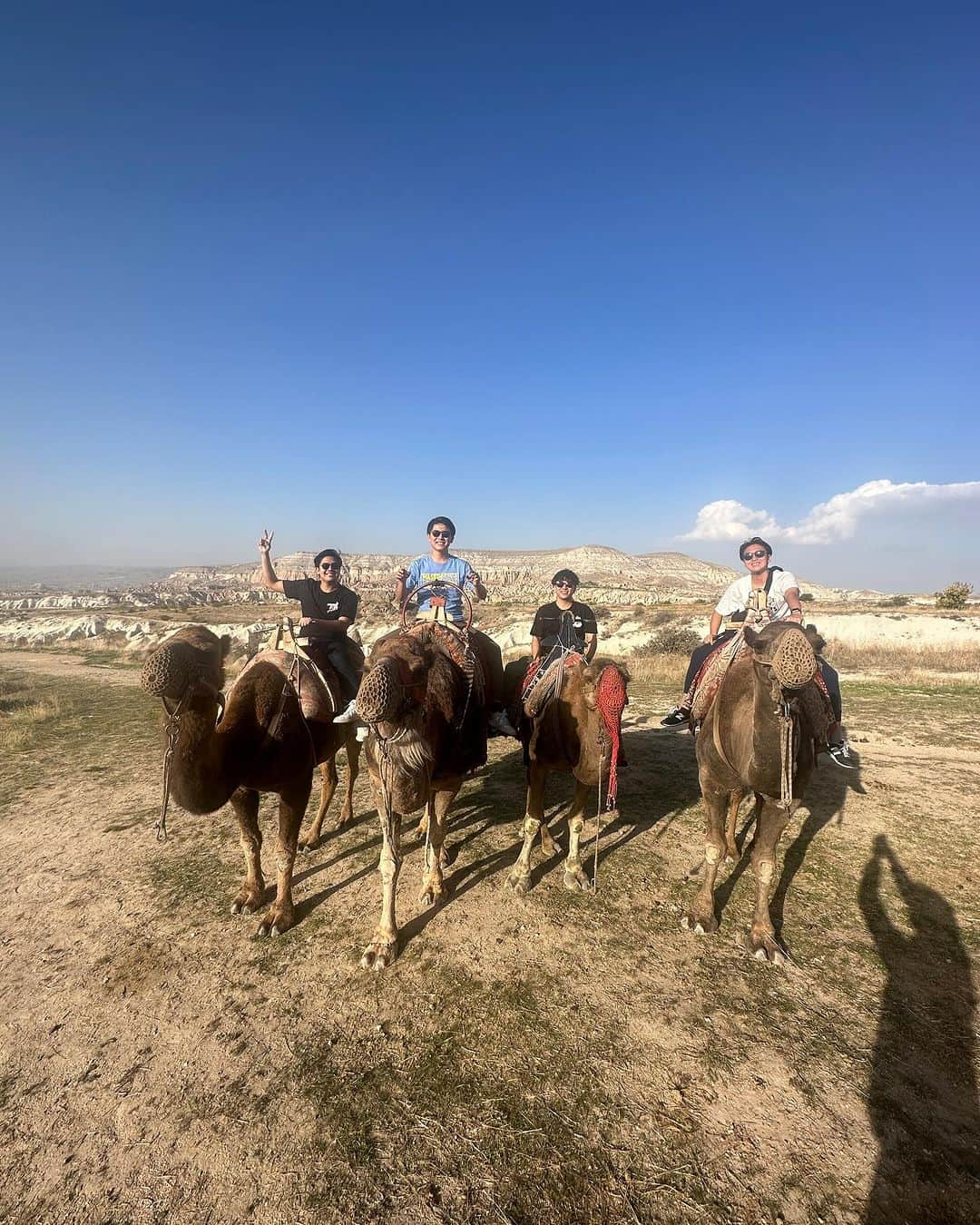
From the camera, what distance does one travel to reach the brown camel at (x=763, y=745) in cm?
378

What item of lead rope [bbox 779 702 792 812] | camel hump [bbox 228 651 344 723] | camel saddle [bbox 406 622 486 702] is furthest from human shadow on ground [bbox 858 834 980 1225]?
camel hump [bbox 228 651 344 723]

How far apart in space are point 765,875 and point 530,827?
2.32 m

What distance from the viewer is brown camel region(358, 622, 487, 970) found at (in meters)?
3.86

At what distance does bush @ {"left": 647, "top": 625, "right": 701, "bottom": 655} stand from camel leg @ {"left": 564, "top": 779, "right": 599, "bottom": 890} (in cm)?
1641

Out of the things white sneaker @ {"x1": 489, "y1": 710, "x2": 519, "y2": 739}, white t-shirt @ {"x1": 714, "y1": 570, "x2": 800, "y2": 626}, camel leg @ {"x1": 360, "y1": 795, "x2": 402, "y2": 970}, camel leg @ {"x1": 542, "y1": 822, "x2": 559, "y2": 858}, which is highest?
white t-shirt @ {"x1": 714, "y1": 570, "x2": 800, "y2": 626}

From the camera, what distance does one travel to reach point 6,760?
9734 mm

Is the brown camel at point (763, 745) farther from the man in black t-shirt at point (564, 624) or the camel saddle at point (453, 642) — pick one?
the camel saddle at point (453, 642)

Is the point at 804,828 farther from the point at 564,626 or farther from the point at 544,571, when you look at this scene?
the point at 544,571

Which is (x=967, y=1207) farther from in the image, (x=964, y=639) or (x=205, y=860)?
(x=964, y=639)

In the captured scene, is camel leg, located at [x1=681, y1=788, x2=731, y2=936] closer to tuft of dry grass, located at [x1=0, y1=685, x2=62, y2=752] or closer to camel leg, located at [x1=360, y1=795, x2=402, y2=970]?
camel leg, located at [x1=360, y1=795, x2=402, y2=970]

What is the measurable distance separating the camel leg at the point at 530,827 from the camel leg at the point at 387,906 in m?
1.44

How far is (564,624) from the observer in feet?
21.3

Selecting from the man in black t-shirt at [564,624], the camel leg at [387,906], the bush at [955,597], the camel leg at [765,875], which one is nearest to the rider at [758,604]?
the man in black t-shirt at [564,624]

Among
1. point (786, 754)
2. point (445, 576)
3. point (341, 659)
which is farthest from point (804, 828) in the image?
point (341, 659)
